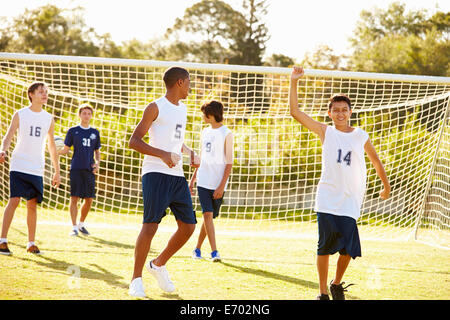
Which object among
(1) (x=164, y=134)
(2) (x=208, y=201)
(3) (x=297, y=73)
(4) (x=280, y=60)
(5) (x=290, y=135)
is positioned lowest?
(2) (x=208, y=201)

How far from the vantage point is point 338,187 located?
4301 millimetres

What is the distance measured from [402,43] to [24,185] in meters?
43.3

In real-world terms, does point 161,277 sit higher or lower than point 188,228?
lower

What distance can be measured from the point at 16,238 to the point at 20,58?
7.70 ft

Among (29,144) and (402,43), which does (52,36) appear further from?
(29,144)

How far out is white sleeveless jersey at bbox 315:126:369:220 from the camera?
168 inches

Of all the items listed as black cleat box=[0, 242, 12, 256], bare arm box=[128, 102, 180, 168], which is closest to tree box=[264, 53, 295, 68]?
black cleat box=[0, 242, 12, 256]

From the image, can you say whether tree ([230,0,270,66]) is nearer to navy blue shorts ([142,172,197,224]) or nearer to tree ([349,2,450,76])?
tree ([349,2,450,76])

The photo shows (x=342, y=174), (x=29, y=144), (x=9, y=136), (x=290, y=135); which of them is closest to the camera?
(x=342, y=174)

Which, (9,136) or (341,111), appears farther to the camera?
(9,136)

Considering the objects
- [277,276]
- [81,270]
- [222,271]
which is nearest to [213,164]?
[222,271]

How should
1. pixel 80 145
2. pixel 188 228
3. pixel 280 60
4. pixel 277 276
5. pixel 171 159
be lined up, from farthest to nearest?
pixel 280 60
pixel 80 145
pixel 277 276
pixel 188 228
pixel 171 159

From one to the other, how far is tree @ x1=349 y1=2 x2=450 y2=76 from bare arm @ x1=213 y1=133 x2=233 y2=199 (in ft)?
124

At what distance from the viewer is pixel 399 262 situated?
6.99 metres
